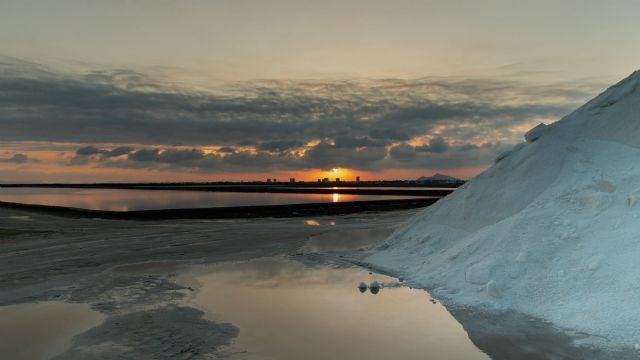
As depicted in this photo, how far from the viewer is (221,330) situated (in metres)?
8.94

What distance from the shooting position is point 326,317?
978 centimetres

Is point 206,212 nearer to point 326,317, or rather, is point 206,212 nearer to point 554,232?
point 326,317

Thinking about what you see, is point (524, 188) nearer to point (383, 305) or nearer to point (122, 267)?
point (383, 305)

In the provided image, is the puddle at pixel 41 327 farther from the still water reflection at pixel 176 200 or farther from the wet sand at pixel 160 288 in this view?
the still water reflection at pixel 176 200

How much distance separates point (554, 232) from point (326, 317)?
6202mm

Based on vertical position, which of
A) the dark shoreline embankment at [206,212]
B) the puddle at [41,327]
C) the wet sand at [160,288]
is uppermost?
the dark shoreline embankment at [206,212]

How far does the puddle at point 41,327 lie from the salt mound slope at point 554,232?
26.5 ft

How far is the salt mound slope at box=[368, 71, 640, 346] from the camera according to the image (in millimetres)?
9477

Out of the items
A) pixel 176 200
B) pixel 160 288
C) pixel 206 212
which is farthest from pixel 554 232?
pixel 176 200

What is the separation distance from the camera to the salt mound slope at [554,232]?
9477mm

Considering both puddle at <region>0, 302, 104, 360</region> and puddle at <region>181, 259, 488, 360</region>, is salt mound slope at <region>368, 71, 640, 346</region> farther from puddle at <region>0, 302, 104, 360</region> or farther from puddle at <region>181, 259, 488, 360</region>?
puddle at <region>0, 302, 104, 360</region>

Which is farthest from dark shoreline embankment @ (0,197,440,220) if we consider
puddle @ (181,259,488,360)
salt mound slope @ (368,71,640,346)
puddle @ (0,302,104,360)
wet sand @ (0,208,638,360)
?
puddle @ (0,302,104,360)

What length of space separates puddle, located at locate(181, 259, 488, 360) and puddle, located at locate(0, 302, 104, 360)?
2.44 meters

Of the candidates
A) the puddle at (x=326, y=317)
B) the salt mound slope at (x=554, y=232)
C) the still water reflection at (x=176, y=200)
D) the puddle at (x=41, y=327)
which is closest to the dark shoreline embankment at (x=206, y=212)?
→ the still water reflection at (x=176, y=200)
